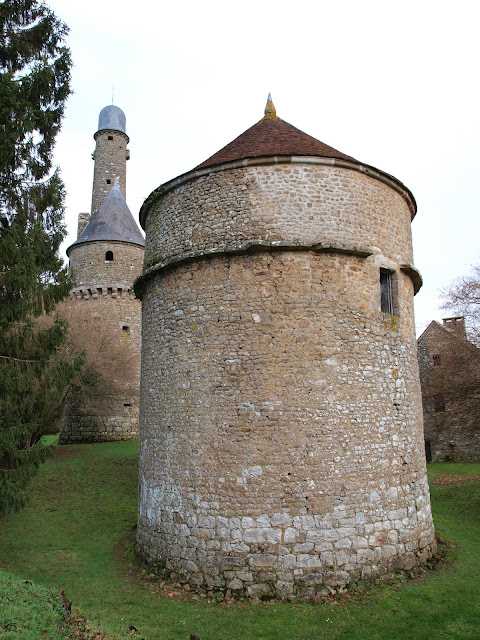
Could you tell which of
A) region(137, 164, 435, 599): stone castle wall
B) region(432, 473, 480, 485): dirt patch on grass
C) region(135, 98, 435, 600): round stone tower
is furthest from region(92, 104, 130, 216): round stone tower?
region(432, 473, 480, 485): dirt patch on grass

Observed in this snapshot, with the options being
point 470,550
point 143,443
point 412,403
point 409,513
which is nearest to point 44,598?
point 143,443


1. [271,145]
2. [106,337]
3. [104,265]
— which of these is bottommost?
[106,337]

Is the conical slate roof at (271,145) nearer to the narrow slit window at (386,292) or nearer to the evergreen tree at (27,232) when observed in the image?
the narrow slit window at (386,292)

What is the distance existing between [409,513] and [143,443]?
Result: 4.95 meters

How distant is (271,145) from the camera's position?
29.6ft

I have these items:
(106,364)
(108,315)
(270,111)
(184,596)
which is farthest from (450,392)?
(108,315)

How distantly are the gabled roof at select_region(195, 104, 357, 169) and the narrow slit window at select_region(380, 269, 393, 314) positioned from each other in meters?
2.19

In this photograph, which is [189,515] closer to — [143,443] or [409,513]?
[143,443]

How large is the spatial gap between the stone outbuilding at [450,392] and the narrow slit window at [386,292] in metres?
7.88

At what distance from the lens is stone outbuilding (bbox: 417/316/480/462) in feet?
52.0

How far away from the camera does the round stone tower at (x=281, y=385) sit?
744 cm

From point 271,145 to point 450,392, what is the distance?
11.5 metres

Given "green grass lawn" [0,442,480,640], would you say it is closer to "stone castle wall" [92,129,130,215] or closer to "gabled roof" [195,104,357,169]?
"gabled roof" [195,104,357,169]

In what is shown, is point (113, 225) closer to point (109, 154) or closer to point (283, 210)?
point (109, 154)
